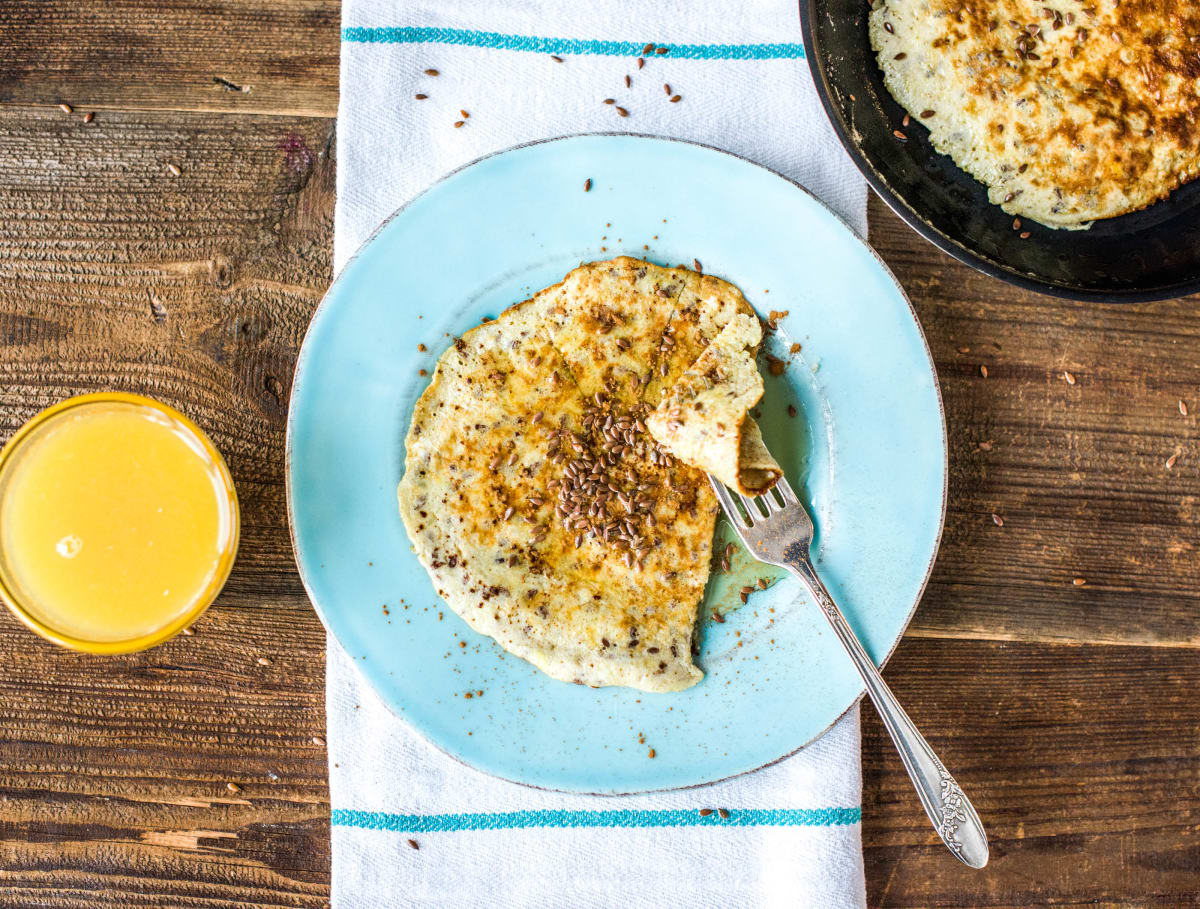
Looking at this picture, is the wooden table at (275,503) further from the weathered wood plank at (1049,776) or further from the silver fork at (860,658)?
the silver fork at (860,658)

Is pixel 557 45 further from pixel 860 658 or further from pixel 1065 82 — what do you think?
pixel 860 658

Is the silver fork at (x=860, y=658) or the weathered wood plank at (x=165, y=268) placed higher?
the weathered wood plank at (x=165, y=268)

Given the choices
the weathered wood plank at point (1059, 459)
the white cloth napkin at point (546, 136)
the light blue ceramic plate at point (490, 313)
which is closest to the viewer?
the light blue ceramic plate at point (490, 313)

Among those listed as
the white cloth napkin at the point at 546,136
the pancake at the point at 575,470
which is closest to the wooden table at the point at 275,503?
the white cloth napkin at the point at 546,136

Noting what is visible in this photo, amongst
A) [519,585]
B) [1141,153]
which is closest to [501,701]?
[519,585]

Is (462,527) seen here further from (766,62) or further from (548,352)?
(766,62)
